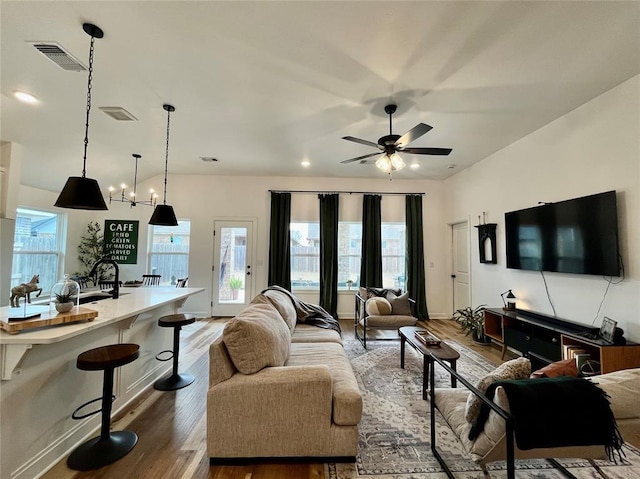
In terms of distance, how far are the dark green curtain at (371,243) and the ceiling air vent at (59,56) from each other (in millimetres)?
4650

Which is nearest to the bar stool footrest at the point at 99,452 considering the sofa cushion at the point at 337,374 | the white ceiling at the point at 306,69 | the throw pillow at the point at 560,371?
the sofa cushion at the point at 337,374

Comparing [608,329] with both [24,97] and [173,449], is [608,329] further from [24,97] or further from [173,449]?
[24,97]

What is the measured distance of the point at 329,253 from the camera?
18.9 ft

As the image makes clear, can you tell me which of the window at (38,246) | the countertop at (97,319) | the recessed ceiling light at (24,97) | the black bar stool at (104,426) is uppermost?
the recessed ceiling light at (24,97)

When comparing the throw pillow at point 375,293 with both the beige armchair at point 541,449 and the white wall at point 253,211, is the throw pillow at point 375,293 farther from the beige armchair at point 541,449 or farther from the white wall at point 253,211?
Result: the beige armchair at point 541,449

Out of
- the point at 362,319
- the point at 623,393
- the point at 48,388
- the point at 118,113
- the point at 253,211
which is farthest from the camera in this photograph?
the point at 253,211

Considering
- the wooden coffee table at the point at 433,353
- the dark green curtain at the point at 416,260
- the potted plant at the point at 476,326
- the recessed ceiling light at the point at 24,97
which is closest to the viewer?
the wooden coffee table at the point at 433,353

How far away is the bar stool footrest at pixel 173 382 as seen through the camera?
9.23ft

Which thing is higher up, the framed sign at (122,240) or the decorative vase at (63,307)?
the framed sign at (122,240)

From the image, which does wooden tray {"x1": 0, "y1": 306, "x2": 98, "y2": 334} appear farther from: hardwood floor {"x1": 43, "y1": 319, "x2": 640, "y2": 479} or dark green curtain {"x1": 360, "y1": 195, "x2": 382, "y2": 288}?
dark green curtain {"x1": 360, "y1": 195, "x2": 382, "y2": 288}

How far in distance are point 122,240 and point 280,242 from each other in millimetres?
3192

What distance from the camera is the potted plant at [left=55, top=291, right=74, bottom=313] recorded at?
5.95ft

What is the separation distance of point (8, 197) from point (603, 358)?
6751mm

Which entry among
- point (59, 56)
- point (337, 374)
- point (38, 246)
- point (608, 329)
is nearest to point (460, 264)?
point (608, 329)
